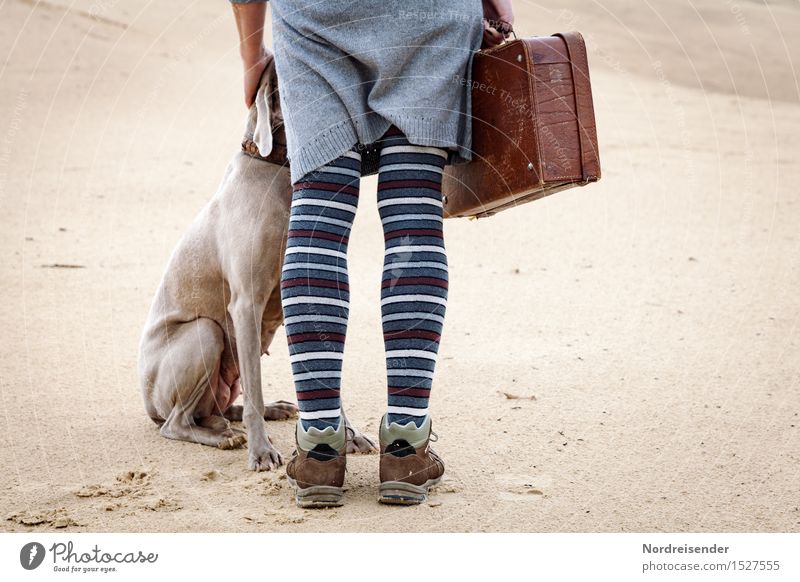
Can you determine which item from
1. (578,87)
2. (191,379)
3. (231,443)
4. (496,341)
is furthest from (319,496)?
(496,341)

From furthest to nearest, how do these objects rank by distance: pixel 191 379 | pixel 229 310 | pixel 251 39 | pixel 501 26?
pixel 191 379, pixel 229 310, pixel 251 39, pixel 501 26

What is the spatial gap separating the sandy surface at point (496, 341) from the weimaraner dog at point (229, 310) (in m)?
0.13

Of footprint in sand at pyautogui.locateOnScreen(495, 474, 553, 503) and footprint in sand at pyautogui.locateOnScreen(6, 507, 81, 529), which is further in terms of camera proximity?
footprint in sand at pyautogui.locateOnScreen(495, 474, 553, 503)

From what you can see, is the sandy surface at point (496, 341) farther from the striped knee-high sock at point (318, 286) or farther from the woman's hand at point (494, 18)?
the woman's hand at point (494, 18)

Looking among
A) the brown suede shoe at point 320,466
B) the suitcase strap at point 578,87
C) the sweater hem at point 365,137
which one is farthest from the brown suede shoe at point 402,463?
the suitcase strap at point 578,87

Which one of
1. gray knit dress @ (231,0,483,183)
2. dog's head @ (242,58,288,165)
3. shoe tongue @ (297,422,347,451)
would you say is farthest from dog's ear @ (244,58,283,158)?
shoe tongue @ (297,422,347,451)

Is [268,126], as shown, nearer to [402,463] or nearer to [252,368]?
[252,368]

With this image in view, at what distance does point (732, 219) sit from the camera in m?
7.72

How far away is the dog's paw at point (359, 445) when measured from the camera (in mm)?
3230

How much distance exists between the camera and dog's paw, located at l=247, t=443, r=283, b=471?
3086 millimetres

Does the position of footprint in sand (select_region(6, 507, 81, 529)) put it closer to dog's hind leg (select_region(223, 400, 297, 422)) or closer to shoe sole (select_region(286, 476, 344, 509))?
shoe sole (select_region(286, 476, 344, 509))

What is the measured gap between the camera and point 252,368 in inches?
124

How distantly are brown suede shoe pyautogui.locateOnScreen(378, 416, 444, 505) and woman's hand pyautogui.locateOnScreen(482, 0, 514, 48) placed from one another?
110 centimetres

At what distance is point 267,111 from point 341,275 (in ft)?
2.30
